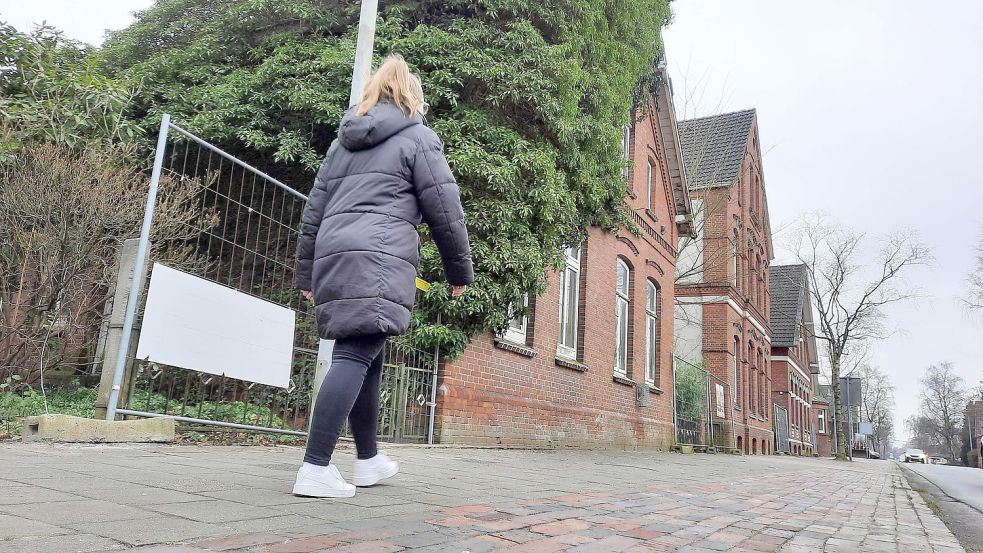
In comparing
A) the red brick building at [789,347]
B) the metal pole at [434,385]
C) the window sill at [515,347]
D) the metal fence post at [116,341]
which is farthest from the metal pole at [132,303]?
the red brick building at [789,347]

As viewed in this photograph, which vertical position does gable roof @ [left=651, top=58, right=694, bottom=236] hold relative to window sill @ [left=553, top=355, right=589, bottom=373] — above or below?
above

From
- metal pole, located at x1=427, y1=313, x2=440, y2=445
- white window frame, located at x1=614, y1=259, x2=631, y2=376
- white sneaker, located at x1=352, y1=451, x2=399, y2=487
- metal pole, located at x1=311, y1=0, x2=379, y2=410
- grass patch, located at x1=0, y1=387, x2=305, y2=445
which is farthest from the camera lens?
white window frame, located at x1=614, y1=259, x2=631, y2=376

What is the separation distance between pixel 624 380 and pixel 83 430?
37.8 feet

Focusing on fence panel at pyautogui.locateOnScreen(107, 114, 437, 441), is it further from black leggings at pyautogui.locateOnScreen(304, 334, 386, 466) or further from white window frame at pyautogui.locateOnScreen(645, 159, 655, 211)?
white window frame at pyautogui.locateOnScreen(645, 159, 655, 211)

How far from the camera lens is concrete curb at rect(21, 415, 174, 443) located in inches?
177

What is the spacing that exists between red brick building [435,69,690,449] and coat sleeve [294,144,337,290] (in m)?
5.38

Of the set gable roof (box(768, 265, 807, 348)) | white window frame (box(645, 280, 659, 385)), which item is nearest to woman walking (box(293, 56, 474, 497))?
white window frame (box(645, 280, 659, 385))

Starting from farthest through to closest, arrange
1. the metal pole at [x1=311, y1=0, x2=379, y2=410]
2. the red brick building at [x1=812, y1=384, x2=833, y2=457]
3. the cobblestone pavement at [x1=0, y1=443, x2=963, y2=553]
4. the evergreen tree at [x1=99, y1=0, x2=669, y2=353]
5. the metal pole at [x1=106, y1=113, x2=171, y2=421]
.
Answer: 1. the red brick building at [x1=812, y1=384, x2=833, y2=457]
2. the evergreen tree at [x1=99, y1=0, x2=669, y2=353]
3. the metal pole at [x1=311, y1=0, x2=379, y2=410]
4. the metal pole at [x1=106, y1=113, x2=171, y2=421]
5. the cobblestone pavement at [x1=0, y1=443, x2=963, y2=553]

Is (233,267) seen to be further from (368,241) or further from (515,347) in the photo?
(515,347)

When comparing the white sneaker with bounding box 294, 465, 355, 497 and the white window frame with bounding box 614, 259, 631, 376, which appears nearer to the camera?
the white sneaker with bounding box 294, 465, 355, 497

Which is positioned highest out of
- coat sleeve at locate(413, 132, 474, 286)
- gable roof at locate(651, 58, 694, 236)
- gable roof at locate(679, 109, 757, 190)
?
gable roof at locate(679, 109, 757, 190)

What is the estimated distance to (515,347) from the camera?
33.3ft

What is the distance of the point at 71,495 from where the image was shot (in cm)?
271

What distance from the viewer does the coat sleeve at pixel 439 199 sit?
326 centimetres
